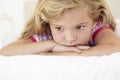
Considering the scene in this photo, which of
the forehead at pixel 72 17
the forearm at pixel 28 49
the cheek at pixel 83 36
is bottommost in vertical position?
the forearm at pixel 28 49

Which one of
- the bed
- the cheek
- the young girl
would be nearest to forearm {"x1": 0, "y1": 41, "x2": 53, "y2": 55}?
the young girl

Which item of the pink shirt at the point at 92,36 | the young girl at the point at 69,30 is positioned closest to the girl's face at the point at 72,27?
the young girl at the point at 69,30

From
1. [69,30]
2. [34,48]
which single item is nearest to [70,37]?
[69,30]

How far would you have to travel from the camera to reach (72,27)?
84 cm

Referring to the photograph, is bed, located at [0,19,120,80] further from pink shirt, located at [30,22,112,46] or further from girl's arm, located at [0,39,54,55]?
pink shirt, located at [30,22,112,46]

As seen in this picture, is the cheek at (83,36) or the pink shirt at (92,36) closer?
the cheek at (83,36)

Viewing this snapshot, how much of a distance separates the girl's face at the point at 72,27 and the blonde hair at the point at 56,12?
19 millimetres

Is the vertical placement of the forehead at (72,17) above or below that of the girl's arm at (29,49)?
above

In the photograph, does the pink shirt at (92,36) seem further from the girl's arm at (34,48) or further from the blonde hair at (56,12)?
the girl's arm at (34,48)
